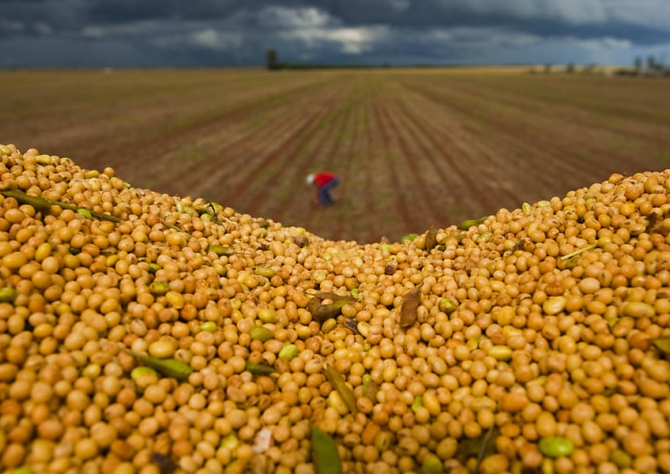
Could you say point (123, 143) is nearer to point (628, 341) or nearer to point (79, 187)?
point (79, 187)

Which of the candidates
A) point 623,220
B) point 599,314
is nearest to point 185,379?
point 599,314

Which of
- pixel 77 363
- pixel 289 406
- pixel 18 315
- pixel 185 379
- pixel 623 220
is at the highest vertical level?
pixel 623 220

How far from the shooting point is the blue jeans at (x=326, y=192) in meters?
19.5

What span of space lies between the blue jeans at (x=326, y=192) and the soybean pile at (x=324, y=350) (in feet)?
46.1

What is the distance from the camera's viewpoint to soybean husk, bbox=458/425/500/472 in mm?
3750

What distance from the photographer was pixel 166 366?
3.92m

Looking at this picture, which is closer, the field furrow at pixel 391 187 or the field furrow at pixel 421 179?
the field furrow at pixel 421 179

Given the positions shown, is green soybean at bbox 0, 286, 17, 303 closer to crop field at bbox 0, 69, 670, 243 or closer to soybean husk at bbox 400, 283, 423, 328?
soybean husk at bbox 400, 283, 423, 328

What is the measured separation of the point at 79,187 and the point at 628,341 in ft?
20.0

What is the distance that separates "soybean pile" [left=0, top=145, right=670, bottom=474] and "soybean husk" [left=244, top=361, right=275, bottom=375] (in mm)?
37

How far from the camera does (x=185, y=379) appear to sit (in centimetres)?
405

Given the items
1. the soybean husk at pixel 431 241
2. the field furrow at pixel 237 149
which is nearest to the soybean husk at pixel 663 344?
the soybean husk at pixel 431 241

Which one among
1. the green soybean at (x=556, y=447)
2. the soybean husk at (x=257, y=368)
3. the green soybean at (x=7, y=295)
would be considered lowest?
the green soybean at (x=556, y=447)

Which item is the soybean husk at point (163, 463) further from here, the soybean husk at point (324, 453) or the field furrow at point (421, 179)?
the field furrow at point (421, 179)
